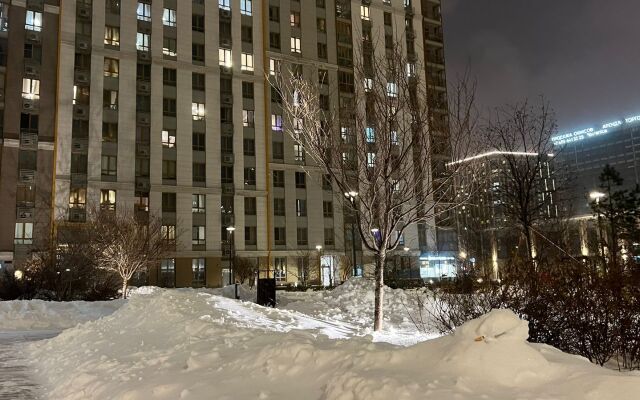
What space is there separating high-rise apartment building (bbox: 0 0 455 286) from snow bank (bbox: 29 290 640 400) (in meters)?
38.9

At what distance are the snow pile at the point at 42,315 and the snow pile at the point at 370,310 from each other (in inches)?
293

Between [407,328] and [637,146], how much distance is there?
81.1 m

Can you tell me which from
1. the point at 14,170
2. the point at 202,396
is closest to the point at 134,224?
the point at 14,170

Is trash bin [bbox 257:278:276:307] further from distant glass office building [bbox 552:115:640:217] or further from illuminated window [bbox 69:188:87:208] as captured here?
distant glass office building [bbox 552:115:640:217]

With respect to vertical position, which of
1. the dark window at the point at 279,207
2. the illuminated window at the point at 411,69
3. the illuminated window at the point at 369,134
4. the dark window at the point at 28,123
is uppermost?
the dark window at the point at 28,123

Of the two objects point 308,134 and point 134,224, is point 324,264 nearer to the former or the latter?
point 134,224

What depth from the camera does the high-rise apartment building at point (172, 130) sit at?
5056 centimetres

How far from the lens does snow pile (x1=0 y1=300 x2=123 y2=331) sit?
18.0 m

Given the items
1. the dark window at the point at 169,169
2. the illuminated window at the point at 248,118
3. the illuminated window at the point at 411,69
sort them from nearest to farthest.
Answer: the illuminated window at the point at 411,69
the dark window at the point at 169,169
the illuminated window at the point at 248,118

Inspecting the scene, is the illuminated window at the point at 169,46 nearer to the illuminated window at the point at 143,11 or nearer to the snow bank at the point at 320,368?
the illuminated window at the point at 143,11

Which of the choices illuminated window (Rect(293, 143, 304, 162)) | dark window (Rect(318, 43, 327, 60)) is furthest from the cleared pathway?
dark window (Rect(318, 43, 327, 60))

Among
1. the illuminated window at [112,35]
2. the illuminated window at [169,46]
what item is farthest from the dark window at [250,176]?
the illuminated window at [112,35]

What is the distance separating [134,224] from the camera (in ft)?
113

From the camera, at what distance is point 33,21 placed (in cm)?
5347
